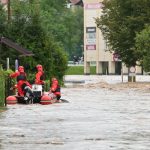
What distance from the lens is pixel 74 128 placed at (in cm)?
2002

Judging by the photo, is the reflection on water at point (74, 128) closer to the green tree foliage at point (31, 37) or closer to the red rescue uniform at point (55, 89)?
the red rescue uniform at point (55, 89)

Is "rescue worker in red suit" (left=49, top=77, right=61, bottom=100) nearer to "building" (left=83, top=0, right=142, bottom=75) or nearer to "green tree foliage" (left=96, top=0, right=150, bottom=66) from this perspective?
"green tree foliage" (left=96, top=0, right=150, bottom=66)

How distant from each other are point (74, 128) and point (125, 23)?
53.9 meters

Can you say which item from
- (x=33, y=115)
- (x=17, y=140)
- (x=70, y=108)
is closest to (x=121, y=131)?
(x=17, y=140)

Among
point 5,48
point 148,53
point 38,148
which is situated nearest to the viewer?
point 38,148

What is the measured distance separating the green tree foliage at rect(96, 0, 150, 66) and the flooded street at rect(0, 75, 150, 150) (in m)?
42.2

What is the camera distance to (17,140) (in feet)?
55.4

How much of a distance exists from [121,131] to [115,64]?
111m

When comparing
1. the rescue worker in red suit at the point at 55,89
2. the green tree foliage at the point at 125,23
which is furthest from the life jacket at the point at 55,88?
the green tree foliage at the point at 125,23

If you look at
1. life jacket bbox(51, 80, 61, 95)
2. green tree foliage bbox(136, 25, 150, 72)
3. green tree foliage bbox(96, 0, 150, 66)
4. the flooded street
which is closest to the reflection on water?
the flooded street

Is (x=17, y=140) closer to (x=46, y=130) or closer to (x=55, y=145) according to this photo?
(x=55, y=145)

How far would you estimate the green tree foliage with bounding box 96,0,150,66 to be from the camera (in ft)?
236

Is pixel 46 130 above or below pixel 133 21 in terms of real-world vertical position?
below

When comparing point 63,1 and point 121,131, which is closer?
point 121,131
